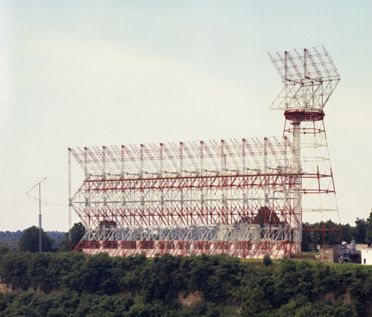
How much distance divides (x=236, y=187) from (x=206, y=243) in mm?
4196

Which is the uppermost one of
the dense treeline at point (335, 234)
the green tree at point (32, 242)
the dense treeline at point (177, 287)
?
the green tree at point (32, 242)

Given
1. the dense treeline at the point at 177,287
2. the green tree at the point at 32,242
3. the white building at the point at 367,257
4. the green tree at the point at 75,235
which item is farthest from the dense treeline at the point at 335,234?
the green tree at the point at 32,242

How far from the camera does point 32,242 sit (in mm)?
71375

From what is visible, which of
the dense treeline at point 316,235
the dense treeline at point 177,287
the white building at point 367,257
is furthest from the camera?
the dense treeline at point 316,235

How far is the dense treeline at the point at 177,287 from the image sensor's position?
43562 mm

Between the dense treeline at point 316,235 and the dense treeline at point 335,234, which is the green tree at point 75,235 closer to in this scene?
the dense treeline at point 316,235

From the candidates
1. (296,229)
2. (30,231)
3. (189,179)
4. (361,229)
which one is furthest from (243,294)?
(30,231)

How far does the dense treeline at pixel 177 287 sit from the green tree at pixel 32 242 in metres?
10.2

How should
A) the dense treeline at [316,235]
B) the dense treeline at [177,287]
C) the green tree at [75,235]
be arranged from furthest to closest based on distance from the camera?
1. the green tree at [75,235]
2. the dense treeline at [316,235]
3. the dense treeline at [177,287]

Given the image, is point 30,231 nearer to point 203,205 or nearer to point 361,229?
point 203,205

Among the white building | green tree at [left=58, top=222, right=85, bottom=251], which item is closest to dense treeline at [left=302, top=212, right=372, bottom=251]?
the white building

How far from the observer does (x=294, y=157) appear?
53.6 meters

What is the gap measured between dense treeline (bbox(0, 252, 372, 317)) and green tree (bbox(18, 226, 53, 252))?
401 inches

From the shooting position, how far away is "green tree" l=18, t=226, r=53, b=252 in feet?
233
